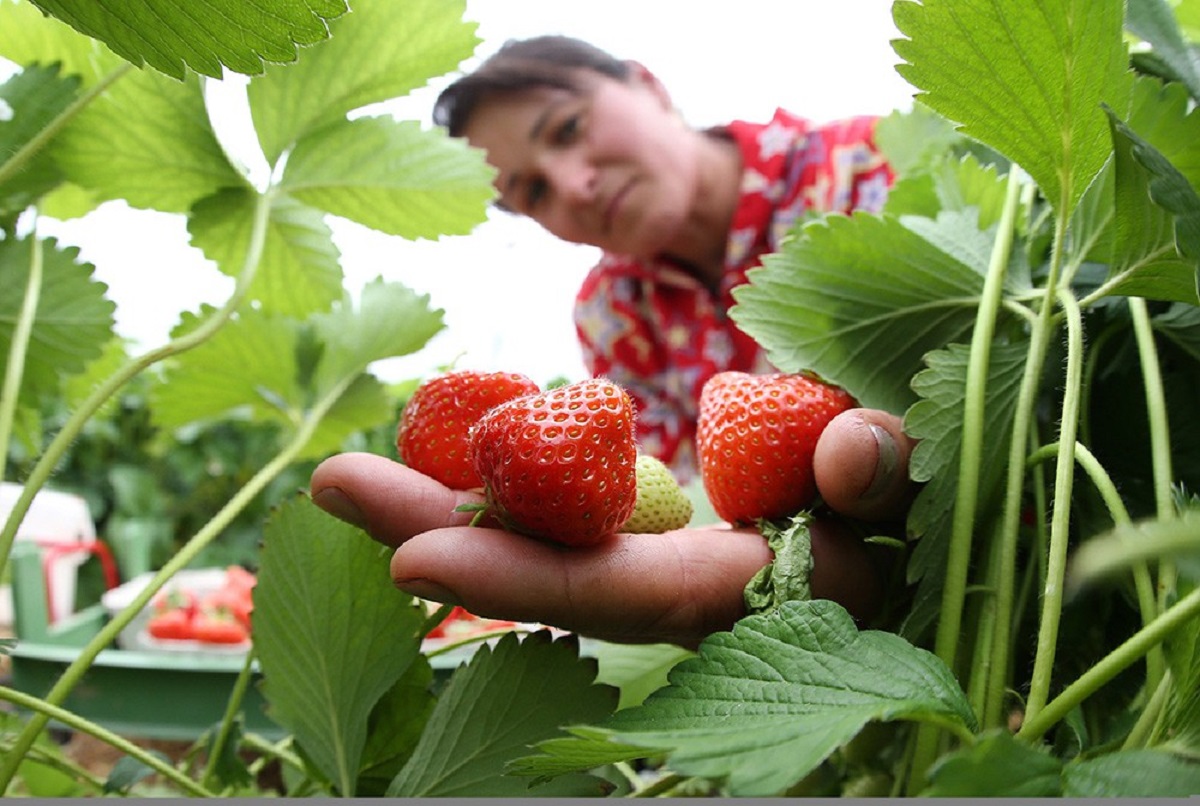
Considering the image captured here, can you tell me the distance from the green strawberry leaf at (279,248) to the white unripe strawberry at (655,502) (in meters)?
0.25

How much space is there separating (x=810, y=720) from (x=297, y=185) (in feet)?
1.22

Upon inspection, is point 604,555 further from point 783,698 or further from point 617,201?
point 617,201

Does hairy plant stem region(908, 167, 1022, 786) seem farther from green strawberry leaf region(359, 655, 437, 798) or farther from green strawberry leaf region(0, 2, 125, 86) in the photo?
green strawberry leaf region(0, 2, 125, 86)

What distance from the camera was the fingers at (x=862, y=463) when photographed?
29 centimetres

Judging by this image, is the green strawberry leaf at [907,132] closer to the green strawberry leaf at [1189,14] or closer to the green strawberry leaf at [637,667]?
the green strawberry leaf at [1189,14]

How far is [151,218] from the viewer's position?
1.69 ft

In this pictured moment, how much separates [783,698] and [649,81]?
136 centimetres

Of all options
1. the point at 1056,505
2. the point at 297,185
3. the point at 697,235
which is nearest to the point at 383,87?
the point at 297,185

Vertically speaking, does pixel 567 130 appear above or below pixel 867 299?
above

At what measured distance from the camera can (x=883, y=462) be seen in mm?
299

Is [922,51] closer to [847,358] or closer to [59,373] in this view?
[847,358]

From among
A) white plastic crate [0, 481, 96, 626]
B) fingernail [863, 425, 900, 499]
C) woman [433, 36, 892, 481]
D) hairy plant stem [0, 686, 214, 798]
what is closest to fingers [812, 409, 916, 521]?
fingernail [863, 425, 900, 499]

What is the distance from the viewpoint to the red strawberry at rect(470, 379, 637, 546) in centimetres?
27

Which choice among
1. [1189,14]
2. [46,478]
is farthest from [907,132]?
[46,478]
